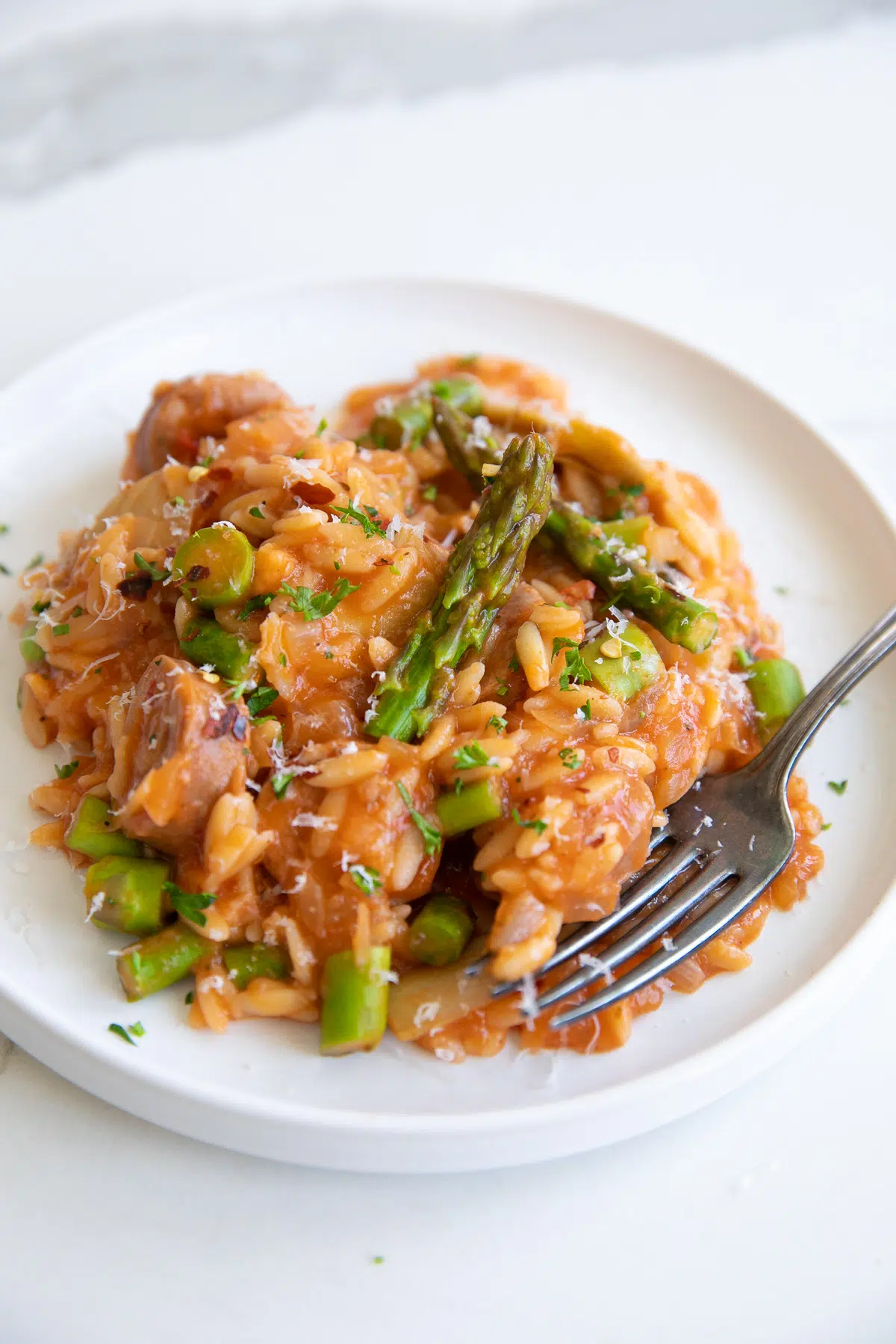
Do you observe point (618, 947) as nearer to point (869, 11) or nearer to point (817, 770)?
point (817, 770)

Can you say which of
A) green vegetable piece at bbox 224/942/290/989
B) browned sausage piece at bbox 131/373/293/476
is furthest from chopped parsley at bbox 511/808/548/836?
browned sausage piece at bbox 131/373/293/476

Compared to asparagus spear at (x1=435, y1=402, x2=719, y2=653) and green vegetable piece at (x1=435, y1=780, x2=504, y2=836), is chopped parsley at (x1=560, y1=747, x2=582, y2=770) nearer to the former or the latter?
green vegetable piece at (x1=435, y1=780, x2=504, y2=836)

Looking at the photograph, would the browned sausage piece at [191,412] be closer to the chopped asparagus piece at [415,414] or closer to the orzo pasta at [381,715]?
the orzo pasta at [381,715]

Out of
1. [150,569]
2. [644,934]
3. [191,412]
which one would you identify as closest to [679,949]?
[644,934]

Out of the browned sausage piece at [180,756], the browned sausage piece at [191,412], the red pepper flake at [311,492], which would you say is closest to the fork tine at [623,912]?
the browned sausage piece at [180,756]

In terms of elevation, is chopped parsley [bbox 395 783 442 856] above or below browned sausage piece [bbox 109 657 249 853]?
above

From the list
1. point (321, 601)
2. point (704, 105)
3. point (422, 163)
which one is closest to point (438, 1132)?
point (321, 601)
